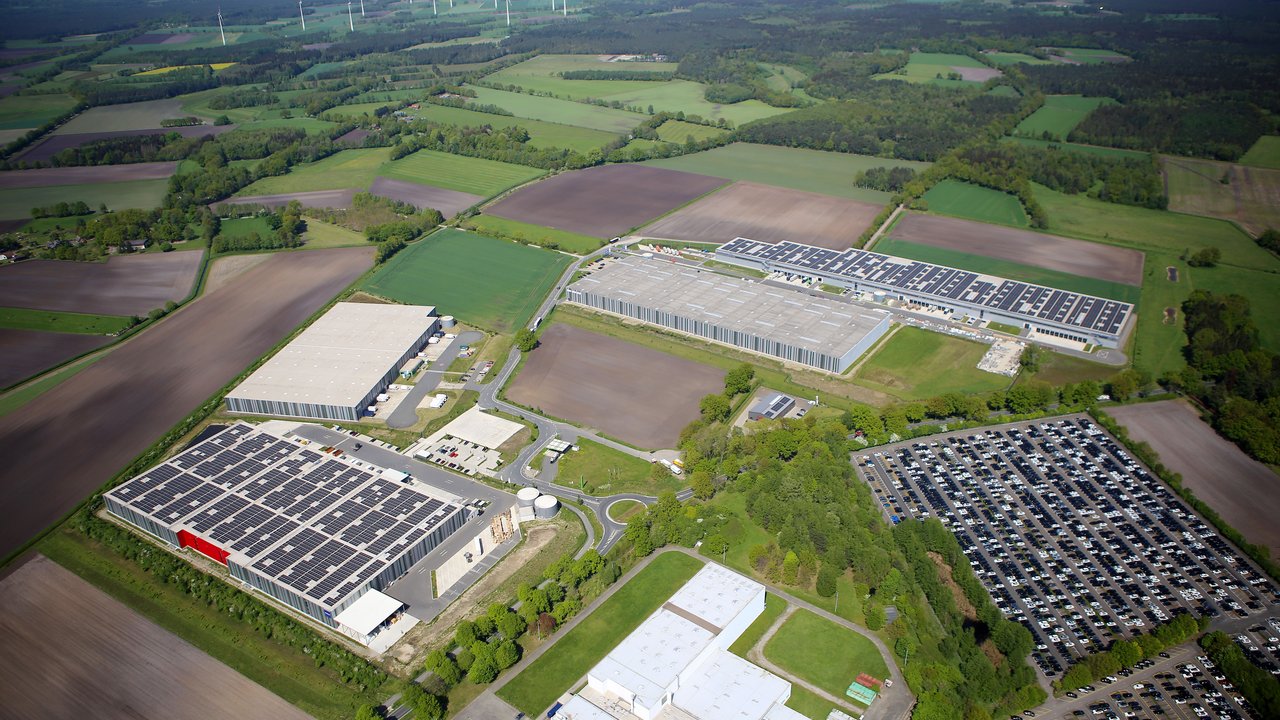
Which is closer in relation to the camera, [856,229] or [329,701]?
[329,701]

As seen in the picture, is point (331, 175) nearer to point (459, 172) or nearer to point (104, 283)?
point (459, 172)

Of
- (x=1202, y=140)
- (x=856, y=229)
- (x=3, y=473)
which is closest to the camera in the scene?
(x=3, y=473)

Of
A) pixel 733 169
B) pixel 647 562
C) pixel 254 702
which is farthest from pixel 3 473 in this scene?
pixel 733 169

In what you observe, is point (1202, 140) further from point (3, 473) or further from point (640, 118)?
point (3, 473)

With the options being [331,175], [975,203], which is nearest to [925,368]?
[975,203]

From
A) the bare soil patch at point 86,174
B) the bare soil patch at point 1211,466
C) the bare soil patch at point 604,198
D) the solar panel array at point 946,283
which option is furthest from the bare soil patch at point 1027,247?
the bare soil patch at point 86,174

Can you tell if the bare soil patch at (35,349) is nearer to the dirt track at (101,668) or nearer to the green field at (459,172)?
the dirt track at (101,668)
